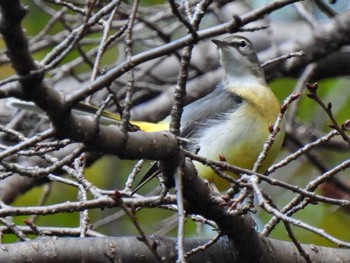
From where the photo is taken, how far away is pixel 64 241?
11.2 feet

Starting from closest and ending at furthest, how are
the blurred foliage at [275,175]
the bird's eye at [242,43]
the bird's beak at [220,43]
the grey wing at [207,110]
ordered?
the grey wing at [207,110], the bird's beak at [220,43], the bird's eye at [242,43], the blurred foliage at [275,175]

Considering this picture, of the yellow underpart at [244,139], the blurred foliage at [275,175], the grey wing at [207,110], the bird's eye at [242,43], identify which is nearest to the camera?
the yellow underpart at [244,139]

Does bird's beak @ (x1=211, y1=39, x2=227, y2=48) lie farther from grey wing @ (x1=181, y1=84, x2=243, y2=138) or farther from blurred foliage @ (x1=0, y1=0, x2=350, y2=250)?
blurred foliage @ (x1=0, y1=0, x2=350, y2=250)

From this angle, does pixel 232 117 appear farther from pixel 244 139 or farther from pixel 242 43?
pixel 242 43

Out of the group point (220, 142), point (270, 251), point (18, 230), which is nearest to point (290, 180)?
point (220, 142)

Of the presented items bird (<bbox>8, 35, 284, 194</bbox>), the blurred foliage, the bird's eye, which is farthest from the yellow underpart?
the blurred foliage

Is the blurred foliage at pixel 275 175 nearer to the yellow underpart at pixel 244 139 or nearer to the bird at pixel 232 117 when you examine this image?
the bird at pixel 232 117

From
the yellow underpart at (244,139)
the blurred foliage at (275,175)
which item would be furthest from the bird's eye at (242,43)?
the blurred foliage at (275,175)

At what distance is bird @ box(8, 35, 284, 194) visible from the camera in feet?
17.1

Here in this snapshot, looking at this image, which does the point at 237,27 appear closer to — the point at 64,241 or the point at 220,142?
the point at 64,241

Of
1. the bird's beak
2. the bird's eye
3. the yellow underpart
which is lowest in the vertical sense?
the yellow underpart

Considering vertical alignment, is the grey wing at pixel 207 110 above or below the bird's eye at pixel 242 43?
below

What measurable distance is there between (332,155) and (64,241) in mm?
4561

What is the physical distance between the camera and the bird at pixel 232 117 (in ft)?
17.1
